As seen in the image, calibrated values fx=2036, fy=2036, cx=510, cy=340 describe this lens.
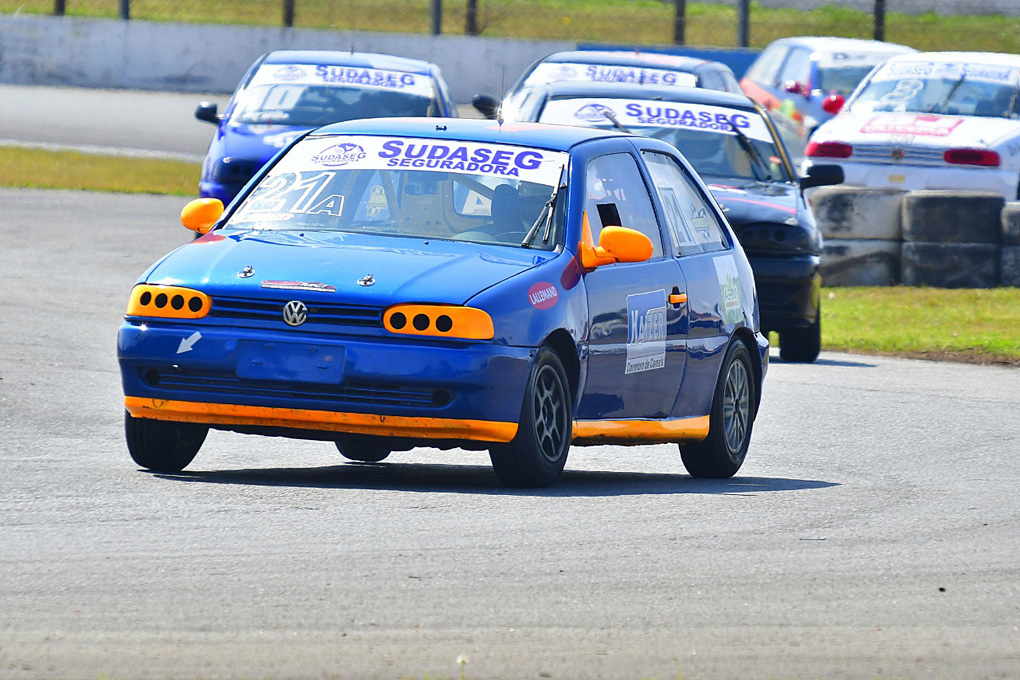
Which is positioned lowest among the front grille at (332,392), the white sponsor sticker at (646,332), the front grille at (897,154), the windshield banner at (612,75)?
the front grille at (897,154)

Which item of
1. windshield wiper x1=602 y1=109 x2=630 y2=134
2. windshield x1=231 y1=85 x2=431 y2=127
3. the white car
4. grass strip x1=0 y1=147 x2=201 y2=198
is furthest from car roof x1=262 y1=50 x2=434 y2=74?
windshield wiper x1=602 y1=109 x2=630 y2=134

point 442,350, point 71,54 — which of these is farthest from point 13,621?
point 71,54

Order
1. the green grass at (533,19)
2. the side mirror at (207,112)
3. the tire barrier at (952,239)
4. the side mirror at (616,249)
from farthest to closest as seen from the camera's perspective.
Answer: the green grass at (533,19) → the side mirror at (207,112) → the tire barrier at (952,239) → the side mirror at (616,249)

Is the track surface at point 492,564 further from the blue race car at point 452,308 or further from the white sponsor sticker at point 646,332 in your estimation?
the white sponsor sticker at point 646,332

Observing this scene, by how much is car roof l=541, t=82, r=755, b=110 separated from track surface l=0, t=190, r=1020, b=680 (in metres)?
4.72

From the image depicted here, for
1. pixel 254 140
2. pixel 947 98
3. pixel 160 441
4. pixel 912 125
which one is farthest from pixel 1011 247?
pixel 160 441

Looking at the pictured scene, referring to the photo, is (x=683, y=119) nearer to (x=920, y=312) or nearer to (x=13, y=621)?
(x=920, y=312)

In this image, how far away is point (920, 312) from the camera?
1691cm

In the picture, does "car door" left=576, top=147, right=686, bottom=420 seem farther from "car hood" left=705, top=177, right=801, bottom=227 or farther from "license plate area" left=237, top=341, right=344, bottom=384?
"car hood" left=705, top=177, right=801, bottom=227

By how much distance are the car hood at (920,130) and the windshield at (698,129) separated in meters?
5.13

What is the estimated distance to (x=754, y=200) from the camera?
13422mm

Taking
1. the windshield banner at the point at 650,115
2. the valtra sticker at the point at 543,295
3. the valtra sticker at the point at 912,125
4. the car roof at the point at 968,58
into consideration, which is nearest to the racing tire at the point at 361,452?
the valtra sticker at the point at 543,295

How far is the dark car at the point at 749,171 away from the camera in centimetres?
1337

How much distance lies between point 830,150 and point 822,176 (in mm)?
5135
